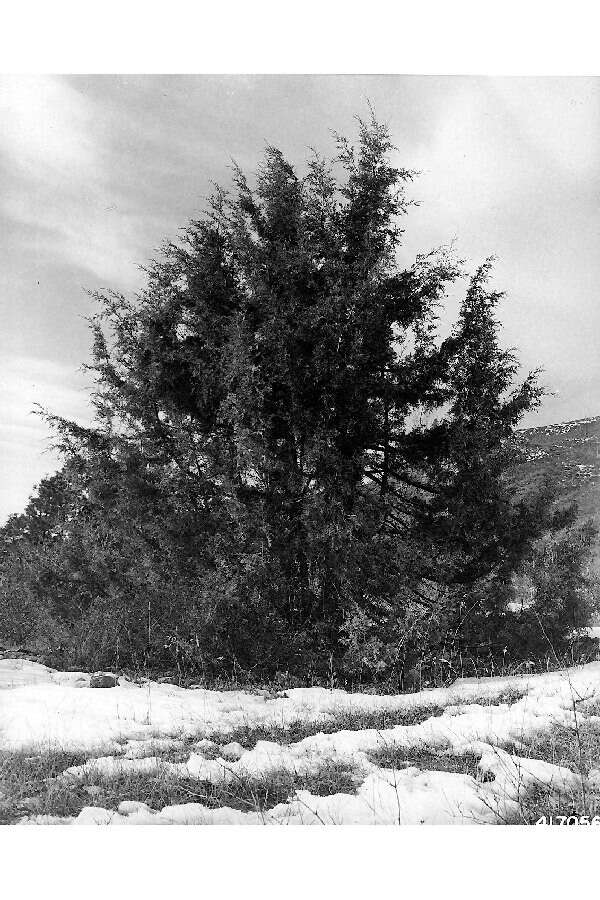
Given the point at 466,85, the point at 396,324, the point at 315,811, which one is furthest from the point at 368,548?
the point at 466,85

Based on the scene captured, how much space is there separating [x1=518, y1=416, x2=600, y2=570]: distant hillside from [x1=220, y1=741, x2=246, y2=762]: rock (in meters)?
5.65

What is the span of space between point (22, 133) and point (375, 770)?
649 centimetres

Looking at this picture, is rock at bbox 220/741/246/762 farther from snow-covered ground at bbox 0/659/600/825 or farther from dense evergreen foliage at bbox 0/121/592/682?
dense evergreen foliage at bbox 0/121/592/682

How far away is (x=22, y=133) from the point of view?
6.05m

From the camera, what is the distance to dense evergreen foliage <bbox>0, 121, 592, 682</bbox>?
7.62m

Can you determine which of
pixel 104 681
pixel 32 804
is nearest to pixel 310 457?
pixel 104 681

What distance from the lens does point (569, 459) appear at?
29.3 ft

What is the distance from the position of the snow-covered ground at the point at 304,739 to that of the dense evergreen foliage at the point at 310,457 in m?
1.01

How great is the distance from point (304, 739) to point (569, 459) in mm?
6093

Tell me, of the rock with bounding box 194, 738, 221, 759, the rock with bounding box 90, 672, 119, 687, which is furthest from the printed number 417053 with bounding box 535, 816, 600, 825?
the rock with bounding box 90, 672, 119, 687

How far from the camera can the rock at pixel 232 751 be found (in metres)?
4.39

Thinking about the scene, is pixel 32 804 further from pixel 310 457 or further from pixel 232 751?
pixel 310 457

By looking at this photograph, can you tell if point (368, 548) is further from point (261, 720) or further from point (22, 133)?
point (22, 133)

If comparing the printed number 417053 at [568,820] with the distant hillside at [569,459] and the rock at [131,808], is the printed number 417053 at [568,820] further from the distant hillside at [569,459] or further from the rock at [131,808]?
the distant hillside at [569,459]
